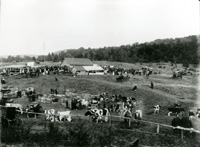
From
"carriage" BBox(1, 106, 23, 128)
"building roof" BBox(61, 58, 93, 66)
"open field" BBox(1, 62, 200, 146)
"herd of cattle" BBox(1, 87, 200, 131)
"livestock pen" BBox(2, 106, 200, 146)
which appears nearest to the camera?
"livestock pen" BBox(2, 106, 200, 146)

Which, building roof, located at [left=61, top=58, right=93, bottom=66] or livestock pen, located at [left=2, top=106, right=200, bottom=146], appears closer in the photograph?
livestock pen, located at [left=2, top=106, right=200, bottom=146]

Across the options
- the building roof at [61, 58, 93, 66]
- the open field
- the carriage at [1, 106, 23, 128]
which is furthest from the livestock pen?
the building roof at [61, 58, 93, 66]

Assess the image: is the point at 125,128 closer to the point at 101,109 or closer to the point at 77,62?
the point at 101,109

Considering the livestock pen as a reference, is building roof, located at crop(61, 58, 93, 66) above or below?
above

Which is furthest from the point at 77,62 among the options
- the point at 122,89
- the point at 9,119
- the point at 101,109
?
the point at 9,119

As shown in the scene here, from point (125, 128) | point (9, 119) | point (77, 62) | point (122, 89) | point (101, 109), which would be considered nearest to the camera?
point (125, 128)

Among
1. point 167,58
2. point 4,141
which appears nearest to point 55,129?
point 4,141

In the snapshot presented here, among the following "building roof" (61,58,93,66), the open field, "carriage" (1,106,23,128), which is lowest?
the open field

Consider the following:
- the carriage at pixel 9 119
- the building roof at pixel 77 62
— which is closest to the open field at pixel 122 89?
the carriage at pixel 9 119

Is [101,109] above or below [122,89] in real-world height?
above

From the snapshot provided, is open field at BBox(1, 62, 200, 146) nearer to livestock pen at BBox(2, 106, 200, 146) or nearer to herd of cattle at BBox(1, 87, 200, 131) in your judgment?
herd of cattle at BBox(1, 87, 200, 131)

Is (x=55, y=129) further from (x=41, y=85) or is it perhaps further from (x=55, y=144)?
(x=41, y=85)

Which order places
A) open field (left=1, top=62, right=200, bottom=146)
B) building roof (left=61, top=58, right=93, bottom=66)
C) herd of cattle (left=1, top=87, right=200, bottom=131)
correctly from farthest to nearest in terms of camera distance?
building roof (left=61, top=58, right=93, bottom=66) → open field (left=1, top=62, right=200, bottom=146) → herd of cattle (left=1, top=87, right=200, bottom=131)

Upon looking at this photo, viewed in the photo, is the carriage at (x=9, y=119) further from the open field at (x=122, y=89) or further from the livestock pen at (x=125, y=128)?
the open field at (x=122, y=89)
